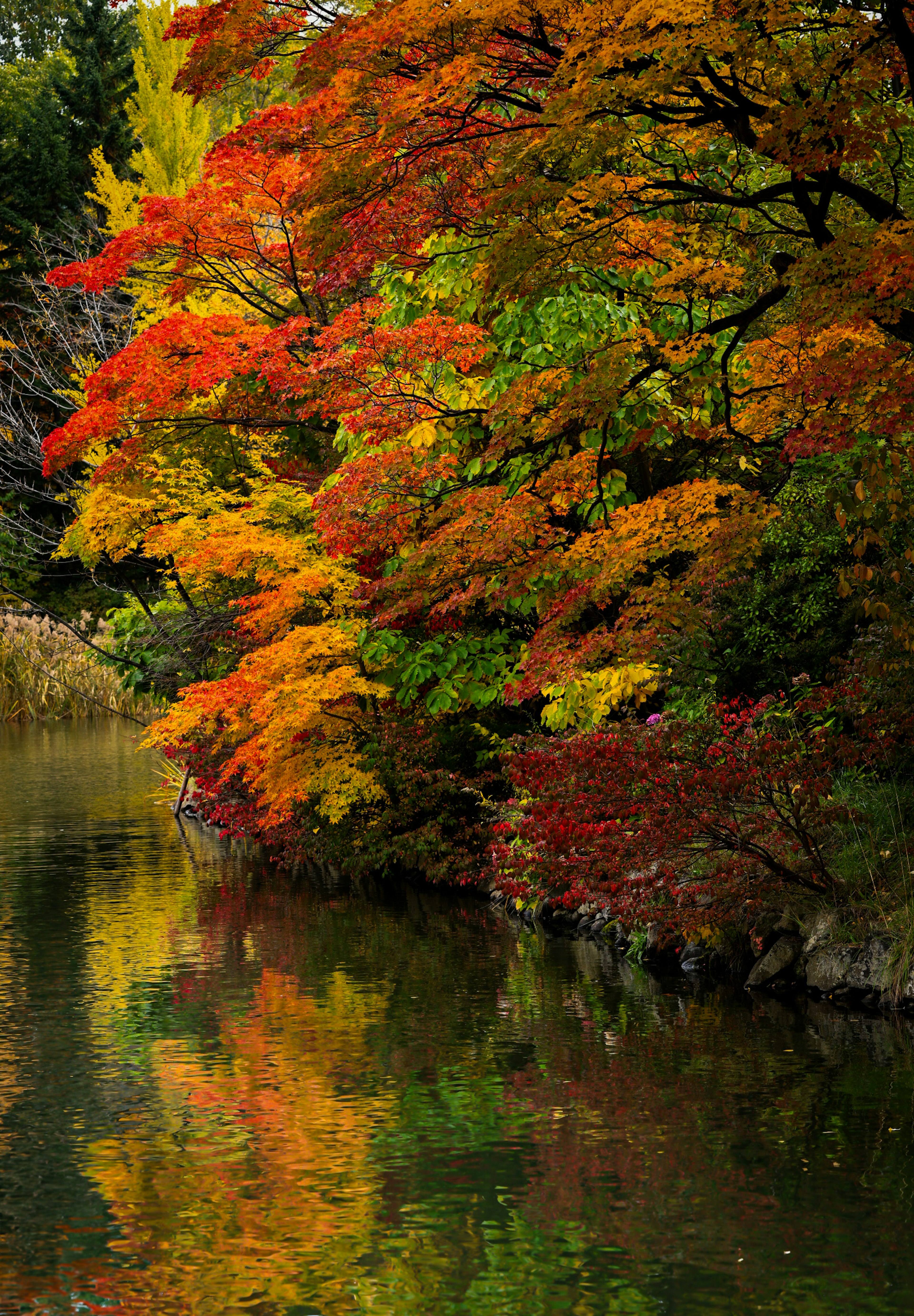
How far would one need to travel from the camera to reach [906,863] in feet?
32.3

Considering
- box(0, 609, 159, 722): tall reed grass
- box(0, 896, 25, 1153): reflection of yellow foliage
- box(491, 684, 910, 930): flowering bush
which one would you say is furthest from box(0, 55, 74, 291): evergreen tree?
box(491, 684, 910, 930): flowering bush

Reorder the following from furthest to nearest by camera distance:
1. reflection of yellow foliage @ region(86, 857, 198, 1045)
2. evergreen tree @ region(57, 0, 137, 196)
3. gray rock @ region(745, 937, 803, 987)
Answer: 1. evergreen tree @ region(57, 0, 137, 196)
2. reflection of yellow foliage @ region(86, 857, 198, 1045)
3. gray rock @ region(745, 937, 803, 987)

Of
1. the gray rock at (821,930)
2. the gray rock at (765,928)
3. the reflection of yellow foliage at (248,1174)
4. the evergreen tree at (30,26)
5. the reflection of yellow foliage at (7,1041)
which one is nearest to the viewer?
the reflection of yellow foliage at (248,1174)

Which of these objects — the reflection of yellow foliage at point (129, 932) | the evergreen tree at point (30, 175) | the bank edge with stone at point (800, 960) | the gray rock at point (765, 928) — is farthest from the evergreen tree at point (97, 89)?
the gray rock at point (765, 928)

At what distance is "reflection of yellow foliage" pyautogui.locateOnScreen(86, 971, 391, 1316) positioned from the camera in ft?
18.9

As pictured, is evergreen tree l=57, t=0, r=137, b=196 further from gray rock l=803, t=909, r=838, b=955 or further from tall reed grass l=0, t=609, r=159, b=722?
gray rock l=803, t=909, r=838, b=955

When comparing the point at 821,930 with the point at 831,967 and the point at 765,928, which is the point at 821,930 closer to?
the point at 831,967

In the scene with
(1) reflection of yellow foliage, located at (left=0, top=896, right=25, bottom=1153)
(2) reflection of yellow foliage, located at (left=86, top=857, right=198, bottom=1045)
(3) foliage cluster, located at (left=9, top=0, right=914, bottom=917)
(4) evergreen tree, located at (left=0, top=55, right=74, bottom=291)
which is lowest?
(2) reflection of yellow foliage, located at (left=86, top=857, right=198, bottom=1045)

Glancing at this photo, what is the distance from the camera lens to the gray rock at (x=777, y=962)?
34.0ft

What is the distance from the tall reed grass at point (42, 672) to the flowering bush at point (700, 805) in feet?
80.5

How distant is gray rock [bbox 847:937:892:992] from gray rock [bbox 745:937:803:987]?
57 cm

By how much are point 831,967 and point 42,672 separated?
89.5ft

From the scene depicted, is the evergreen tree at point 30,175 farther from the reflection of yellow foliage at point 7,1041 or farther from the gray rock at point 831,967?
the gray rock at point 831,967

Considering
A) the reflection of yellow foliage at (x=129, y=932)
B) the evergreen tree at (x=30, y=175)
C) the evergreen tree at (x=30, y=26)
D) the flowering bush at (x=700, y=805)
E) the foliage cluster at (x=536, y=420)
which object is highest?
the evergreen tree at (x=30, y=26)
